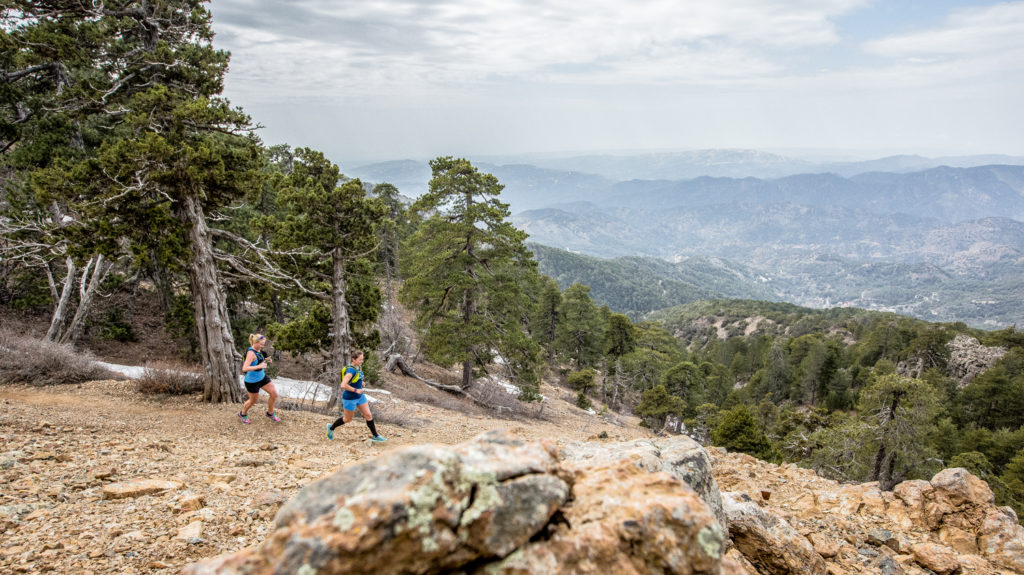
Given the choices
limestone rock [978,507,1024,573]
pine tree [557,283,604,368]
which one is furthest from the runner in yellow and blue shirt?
pine tree [557,283,604,368]

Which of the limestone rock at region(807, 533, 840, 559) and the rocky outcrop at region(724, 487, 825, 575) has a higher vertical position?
the rocky outcrop at region(724, 487, 825, 575)

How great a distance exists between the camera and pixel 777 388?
204 feet

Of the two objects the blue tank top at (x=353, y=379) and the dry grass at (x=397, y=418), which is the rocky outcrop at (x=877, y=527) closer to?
the blue tank top at (x=353, y=379)

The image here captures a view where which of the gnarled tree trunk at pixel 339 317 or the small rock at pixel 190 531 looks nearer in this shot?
the small rock at pixel 190 531

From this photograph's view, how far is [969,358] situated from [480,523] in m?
76.1

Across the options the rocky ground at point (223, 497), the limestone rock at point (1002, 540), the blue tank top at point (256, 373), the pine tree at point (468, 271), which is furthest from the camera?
the pine tree at point (468, 271)

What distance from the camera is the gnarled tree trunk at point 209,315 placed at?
1039 cm

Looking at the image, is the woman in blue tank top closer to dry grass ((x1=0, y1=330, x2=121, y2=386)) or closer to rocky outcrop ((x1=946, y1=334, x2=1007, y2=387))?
dry grass ((x1=0, y1=330, x2=121, y2=386))

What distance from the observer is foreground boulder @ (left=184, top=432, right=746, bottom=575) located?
2279mm

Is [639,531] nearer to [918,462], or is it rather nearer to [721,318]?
[918,462]

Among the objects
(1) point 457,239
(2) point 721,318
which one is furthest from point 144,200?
(2) point 721,318

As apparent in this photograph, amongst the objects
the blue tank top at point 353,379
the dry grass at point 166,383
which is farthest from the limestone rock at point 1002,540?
the dry grass at point 166,383

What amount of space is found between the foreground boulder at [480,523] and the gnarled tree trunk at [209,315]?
973cm

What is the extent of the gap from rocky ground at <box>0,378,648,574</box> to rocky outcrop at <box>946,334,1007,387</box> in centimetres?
7037
